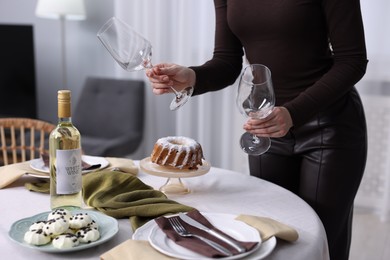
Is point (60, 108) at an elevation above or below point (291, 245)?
above

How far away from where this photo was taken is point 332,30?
4.53ft

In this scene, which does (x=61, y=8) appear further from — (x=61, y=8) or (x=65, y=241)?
(x=65, y=241)

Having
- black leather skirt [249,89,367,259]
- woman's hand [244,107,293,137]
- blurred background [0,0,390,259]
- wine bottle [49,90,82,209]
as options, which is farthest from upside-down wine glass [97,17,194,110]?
blurred background [0,0,390,259]

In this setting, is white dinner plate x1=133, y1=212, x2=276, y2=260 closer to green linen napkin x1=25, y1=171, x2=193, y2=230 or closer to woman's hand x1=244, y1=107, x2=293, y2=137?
green linen napkin x1=25, y1=171, x2=193, y2=230

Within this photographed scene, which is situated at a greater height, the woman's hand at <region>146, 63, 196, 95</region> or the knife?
the woman's hand at <region>146, 63, 196, 95</region>

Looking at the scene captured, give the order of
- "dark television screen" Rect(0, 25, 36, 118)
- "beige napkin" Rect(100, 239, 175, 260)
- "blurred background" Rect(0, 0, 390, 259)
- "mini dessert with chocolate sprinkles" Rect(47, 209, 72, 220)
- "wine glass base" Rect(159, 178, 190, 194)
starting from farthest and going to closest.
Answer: "dark television screen" Rect(0, 25, 36, 118) < "blurred background" Rect(0, 0, 390, 259) < "wine glass base" Rect(159, 178, 190, 194) < "mini dessert with chocolate sprinkles" Rect(47, 209, 72, 220) < "beige napkin" Rect(100, 239, 175, 260)

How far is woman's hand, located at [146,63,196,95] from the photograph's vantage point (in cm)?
132

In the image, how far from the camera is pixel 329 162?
143cm

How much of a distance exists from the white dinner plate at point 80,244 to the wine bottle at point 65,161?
0.05 meters

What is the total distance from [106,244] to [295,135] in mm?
754

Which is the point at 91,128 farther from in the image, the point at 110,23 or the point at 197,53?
the point at 110,23

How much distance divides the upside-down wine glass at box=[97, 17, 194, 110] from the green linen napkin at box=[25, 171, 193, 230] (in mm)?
282

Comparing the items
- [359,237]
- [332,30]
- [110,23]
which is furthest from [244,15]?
[359,237]

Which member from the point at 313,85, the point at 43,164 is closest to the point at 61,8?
the point at 43,164
